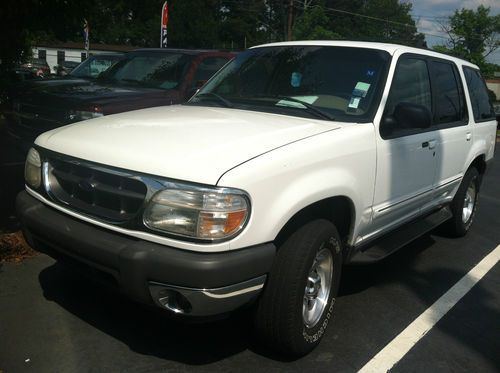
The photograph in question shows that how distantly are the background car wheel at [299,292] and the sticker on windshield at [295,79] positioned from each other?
4.16ft

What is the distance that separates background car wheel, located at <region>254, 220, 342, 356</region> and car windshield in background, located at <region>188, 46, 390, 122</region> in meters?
0.94

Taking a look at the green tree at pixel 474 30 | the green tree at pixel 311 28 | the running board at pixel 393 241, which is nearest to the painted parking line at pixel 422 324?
the running board at pixel 393 241

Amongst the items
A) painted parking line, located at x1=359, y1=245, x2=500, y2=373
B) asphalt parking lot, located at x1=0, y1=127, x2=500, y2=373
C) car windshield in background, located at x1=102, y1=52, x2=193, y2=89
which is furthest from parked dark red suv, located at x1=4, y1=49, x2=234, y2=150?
painted parking line, located at x1=359, y1=245, x2=500, y2=373

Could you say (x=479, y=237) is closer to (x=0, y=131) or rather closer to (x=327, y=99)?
(x=327, y=99)

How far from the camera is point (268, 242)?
9.07 ft

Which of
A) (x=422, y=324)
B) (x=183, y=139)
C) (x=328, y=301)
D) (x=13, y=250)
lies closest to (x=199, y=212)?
(x=183, y=139)

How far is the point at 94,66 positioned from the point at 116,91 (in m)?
2.96

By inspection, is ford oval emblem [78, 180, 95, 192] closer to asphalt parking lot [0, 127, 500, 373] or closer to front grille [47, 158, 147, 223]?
front grille [47, 158, 147, 223]

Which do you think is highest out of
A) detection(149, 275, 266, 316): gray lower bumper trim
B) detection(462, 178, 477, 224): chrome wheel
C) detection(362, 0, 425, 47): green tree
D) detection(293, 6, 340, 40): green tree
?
detection(362, 0, 425, 47): green tree

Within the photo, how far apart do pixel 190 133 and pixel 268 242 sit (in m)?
0.82

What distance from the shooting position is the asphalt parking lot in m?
3.14

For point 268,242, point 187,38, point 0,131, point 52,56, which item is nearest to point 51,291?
point 268,242

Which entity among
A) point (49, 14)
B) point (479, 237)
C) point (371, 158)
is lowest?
point (479, 237)

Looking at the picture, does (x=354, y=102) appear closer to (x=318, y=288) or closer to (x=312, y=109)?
(x=312, y=109)
